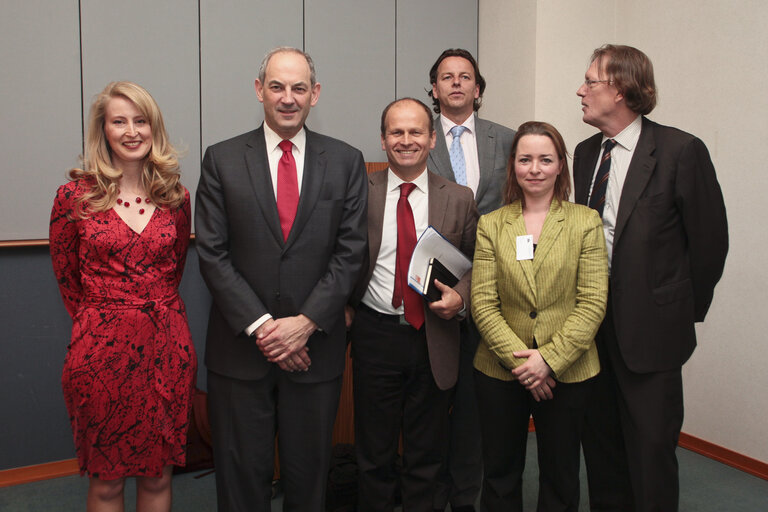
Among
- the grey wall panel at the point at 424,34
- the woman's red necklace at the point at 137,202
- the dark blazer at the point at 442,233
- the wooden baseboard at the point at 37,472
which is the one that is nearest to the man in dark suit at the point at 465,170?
the dark blazer at the point at 442,233

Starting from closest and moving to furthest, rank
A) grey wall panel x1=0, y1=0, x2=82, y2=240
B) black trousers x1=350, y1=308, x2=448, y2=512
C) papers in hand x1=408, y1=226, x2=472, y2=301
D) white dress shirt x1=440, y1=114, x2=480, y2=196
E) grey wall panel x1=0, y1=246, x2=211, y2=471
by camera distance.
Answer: papers in hand x1=408, y1=226, x2=472, y2=301, black trousers x1=350, y1=308, x2=448, y2=512, white dress shirt x1=440, y1=114, x2=480, y2=196, grey wall panel x1=0, y1=0, x2=82, y2=240, grey wall panel x1=0, y1=246, x2=211, y2=471

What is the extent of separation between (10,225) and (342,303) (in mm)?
1906

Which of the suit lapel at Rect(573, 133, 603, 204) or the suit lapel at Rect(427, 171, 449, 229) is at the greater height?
the suit lapel at Rect(573, 133, 603, 204)

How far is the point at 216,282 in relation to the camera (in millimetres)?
1865

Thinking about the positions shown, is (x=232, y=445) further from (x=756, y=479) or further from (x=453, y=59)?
(x=756, y=479)

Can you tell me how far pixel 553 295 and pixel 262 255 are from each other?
38.5 inches

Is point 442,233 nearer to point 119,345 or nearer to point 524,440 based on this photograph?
point 524,440

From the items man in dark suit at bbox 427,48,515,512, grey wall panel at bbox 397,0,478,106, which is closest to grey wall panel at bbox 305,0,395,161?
grey wall panel at bbox 397,0,478,106

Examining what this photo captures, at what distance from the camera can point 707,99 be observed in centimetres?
320

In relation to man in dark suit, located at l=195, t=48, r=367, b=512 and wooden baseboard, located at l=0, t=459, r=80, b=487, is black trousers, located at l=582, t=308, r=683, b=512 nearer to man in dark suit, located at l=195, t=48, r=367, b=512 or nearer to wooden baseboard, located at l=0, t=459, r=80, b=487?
man in dark suit, located at l=195, t=48, r=367, b=512

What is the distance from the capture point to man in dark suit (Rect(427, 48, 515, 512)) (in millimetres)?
2506

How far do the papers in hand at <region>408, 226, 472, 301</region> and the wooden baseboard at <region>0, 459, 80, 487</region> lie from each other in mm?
2212

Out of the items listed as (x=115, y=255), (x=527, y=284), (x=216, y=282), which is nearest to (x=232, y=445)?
(x=216, y=282)

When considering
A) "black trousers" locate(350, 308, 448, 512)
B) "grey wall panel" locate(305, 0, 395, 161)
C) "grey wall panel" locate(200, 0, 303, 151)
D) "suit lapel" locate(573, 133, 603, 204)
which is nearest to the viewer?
"black trousers" locate(350, 308, 448, 512)
